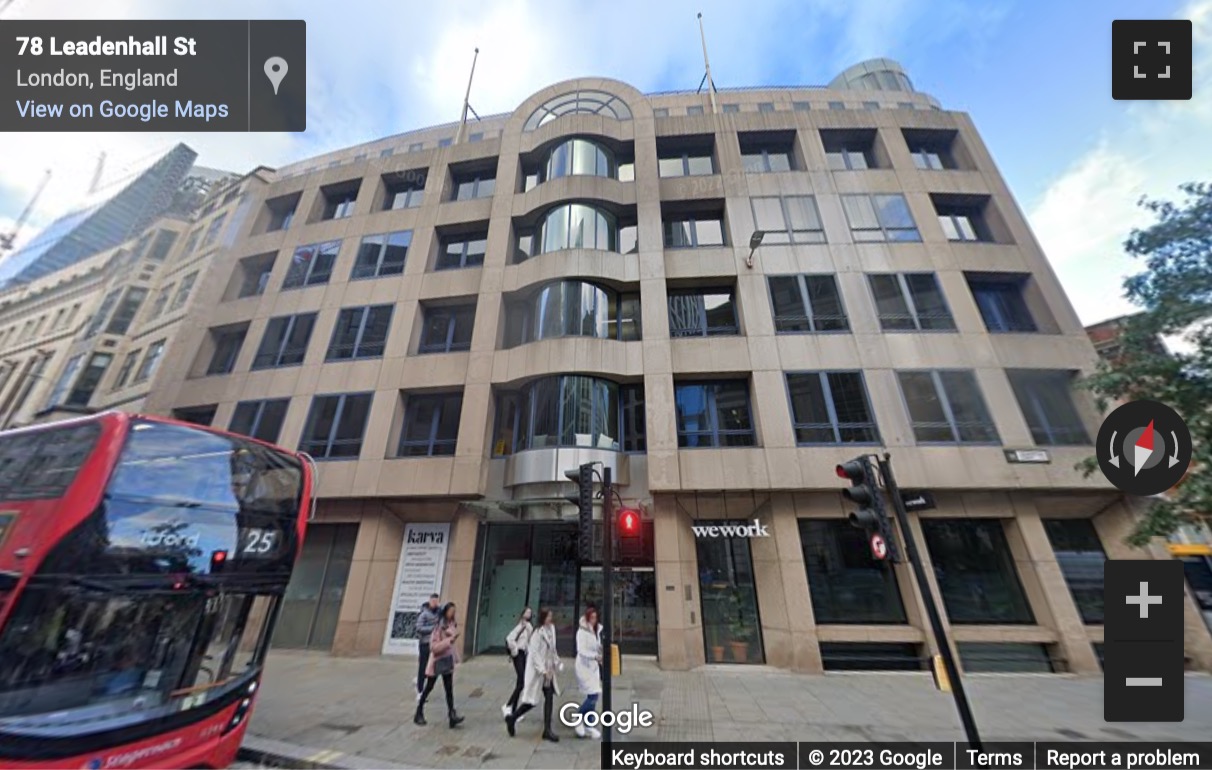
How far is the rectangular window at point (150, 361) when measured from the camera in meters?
16.8

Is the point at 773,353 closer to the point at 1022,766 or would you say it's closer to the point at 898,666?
the point at 898,666

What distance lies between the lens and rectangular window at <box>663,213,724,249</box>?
15453mm

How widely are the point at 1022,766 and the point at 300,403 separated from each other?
18.9m

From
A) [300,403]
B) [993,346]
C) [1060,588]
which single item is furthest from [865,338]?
[300,403]

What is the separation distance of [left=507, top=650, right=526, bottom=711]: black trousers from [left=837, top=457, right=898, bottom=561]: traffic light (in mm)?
5797

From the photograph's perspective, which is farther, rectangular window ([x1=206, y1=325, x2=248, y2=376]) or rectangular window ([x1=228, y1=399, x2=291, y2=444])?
rectangular window ([x1=206, y1=325, x2=248, y2=376])

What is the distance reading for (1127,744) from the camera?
625 centimetres

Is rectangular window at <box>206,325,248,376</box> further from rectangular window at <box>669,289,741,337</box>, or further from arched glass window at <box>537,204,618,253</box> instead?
rectangular window at <box>669,289,741,337</box>

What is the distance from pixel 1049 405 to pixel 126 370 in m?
34.7

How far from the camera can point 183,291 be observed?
18438mm

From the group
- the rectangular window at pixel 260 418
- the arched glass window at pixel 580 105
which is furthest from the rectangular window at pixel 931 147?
the rectangular window at pixel 260 418

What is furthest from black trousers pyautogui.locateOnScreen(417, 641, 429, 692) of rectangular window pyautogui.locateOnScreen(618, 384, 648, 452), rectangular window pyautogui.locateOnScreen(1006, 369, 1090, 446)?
rectangular window pyautogui.locateOnScreen(1006, 369, 1090, 446)

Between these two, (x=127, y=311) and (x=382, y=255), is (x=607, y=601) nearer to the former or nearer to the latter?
(x=382, y=255)

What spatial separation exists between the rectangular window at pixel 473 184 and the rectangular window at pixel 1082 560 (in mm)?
22298
